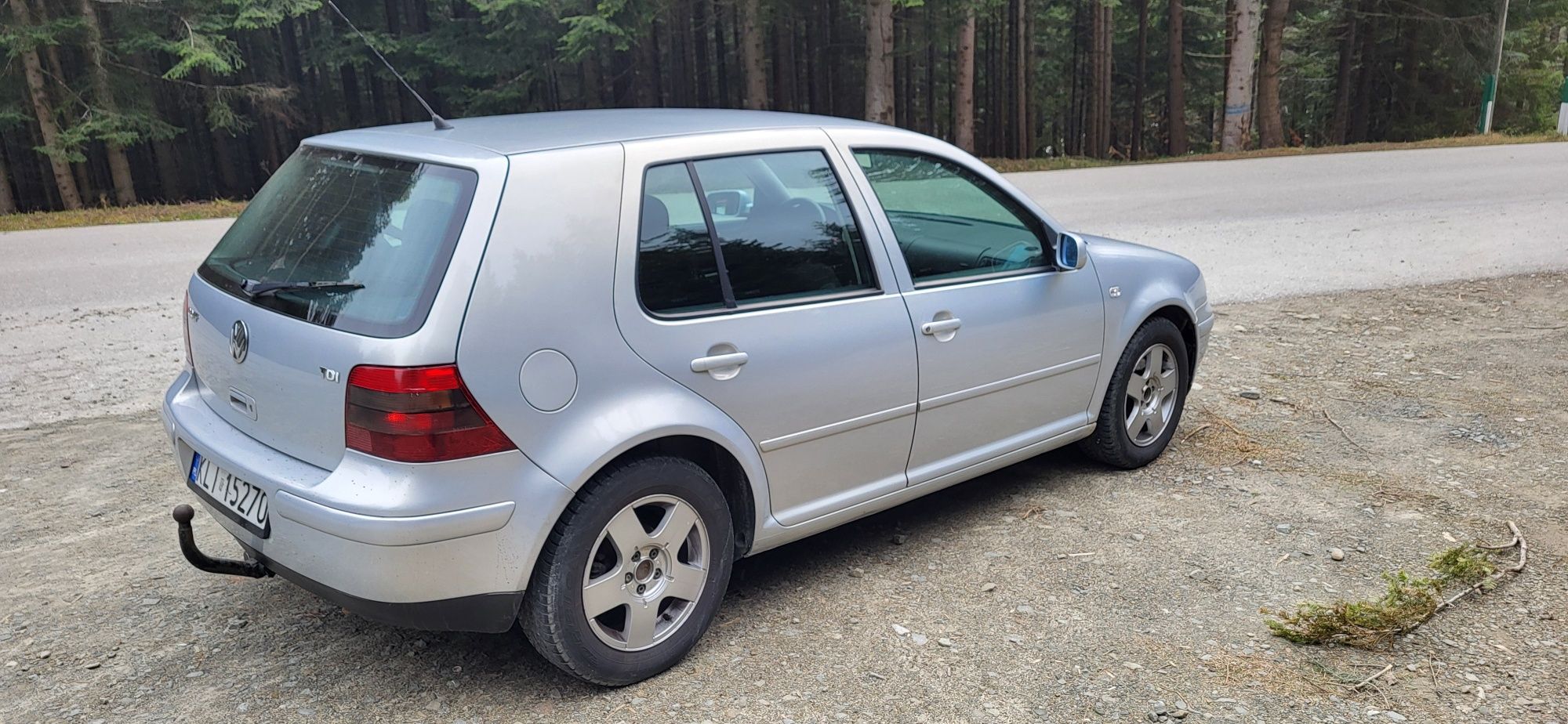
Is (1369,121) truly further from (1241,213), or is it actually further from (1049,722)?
(1049,722)

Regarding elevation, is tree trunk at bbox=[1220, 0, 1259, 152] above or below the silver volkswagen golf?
below

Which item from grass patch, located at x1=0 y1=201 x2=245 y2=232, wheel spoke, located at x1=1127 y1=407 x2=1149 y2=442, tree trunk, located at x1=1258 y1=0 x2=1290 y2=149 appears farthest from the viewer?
tree trunk, located at x1=1258 y1=0 x2=1290 y2=149

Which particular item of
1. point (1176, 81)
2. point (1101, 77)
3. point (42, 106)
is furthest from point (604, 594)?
point (1101, 77)

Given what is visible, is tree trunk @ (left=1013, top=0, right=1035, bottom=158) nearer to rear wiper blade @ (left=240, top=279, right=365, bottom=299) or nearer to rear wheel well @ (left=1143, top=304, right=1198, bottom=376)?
rear wheel well @ (left=1143, top=304, right=1198, bottom=376)

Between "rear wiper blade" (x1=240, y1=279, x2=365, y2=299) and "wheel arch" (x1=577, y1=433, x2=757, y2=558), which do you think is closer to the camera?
"rear wiper blade" (x1=240, y1=279, x2=365, y2=299)

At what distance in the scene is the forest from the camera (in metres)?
22.5

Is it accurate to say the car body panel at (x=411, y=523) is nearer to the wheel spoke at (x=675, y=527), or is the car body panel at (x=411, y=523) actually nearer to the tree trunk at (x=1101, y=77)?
the wheel spoke at (x=675, y=527)

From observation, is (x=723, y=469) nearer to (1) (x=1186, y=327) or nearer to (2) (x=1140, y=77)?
(1) (x=1186, y=327)

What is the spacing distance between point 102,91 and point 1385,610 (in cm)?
2570

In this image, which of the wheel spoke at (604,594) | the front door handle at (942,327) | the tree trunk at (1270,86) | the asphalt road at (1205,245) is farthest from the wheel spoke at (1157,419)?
the tree trunk at (1270,86)

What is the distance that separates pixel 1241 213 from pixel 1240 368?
7202 millimetres

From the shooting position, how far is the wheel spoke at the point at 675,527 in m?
3.30

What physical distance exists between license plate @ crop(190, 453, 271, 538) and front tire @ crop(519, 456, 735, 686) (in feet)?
2.63

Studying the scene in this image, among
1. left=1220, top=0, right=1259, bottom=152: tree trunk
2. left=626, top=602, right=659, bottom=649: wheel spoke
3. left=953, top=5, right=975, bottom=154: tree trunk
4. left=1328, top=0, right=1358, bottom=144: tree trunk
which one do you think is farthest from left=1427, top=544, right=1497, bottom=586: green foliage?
left=1328, top=0, right=1358, bottom=144: tree trunk
